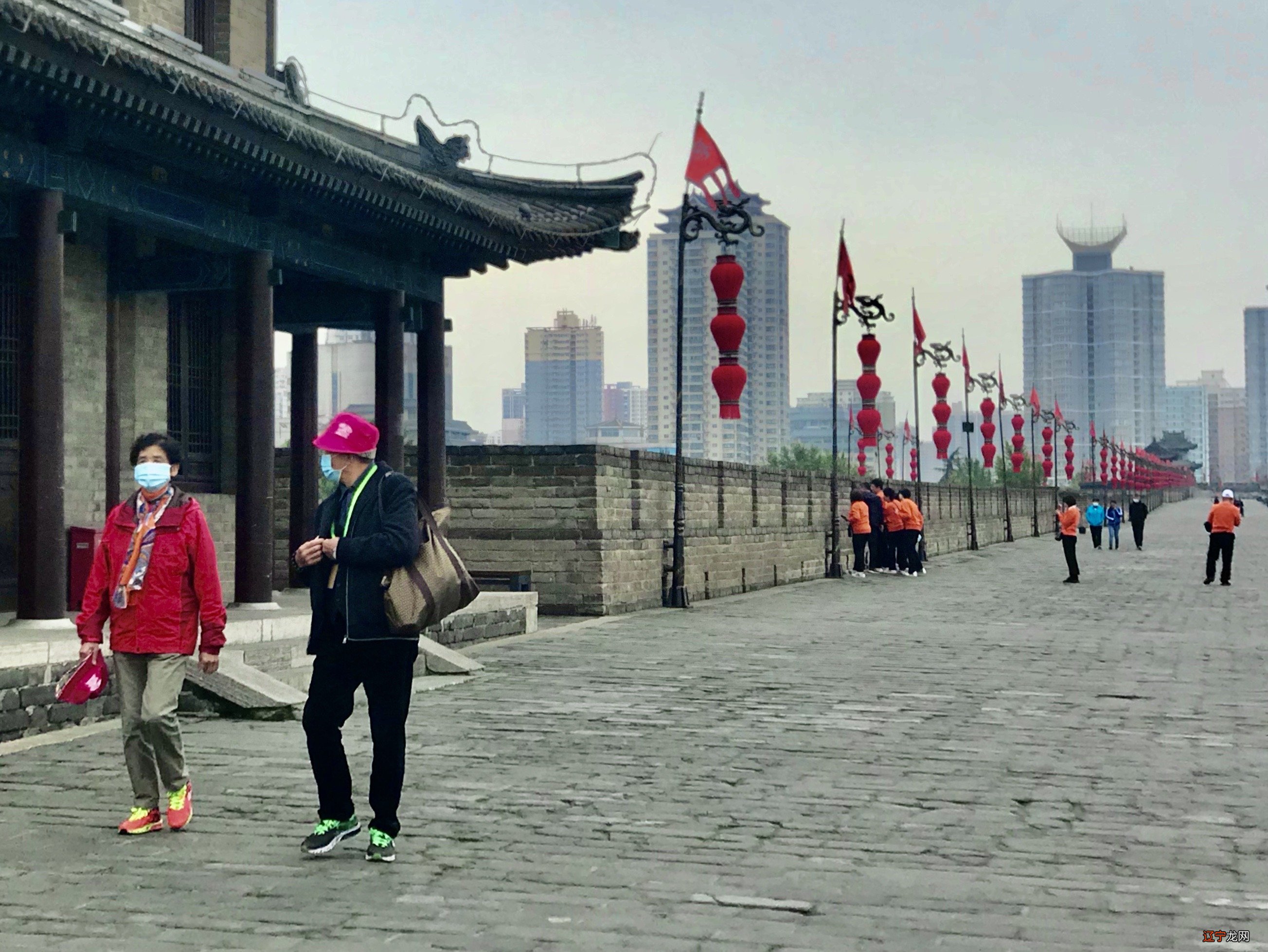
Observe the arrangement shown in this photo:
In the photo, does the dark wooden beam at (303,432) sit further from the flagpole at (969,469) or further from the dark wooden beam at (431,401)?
the flagpole at (969,469)

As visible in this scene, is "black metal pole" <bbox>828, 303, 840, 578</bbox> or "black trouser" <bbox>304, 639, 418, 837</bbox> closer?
"black trouser" <bbox>304, 639, 418, 837</bbox>

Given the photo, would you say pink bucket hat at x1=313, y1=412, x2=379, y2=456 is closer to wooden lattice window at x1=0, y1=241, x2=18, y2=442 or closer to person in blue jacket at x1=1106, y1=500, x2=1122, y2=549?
wooden lattice window at x1=0, y1=241, x2=18, y2=442

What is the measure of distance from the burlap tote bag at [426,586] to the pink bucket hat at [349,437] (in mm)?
343

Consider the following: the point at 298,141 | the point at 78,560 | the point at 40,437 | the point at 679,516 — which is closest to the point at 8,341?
the point at 78,560

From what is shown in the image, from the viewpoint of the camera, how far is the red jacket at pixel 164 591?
6516mm

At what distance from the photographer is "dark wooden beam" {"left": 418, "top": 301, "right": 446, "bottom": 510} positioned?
57.9ft

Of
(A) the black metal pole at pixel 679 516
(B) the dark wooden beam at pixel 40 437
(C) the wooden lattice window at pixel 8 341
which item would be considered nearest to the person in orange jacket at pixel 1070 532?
(A) the black metal pole at pixel 679 516

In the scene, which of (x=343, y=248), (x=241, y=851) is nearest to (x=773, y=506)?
(x=343, y=248)

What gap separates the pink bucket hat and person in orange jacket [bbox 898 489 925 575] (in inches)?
969

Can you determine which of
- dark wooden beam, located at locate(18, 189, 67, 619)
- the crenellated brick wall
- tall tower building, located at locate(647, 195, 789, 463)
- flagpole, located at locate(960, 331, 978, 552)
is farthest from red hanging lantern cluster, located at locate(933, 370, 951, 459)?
tall tower building, located at locate(647, 195, 789, 463)

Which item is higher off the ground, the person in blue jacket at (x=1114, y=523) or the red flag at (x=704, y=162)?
the red flag at (x=704, y=162)

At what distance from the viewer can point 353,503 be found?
6004mm

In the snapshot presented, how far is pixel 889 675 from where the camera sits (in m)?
12.4

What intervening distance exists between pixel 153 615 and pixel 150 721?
17.6 inches
